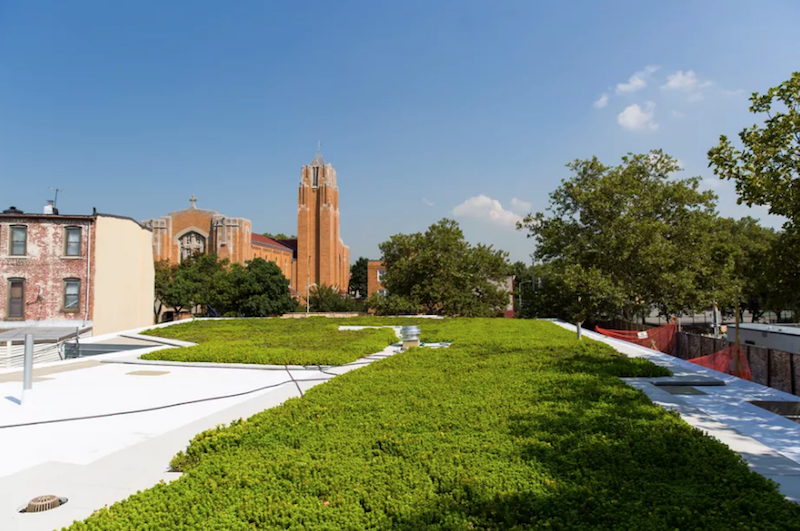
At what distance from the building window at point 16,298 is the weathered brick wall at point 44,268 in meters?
0.14

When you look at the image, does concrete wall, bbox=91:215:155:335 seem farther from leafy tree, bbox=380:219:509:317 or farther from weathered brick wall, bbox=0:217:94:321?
leafy tree, bbox=380:219:509:317

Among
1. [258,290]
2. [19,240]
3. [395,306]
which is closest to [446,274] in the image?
[395,306]

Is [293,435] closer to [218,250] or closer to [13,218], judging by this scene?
[13,218]

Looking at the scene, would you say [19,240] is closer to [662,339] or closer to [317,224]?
[662,339]

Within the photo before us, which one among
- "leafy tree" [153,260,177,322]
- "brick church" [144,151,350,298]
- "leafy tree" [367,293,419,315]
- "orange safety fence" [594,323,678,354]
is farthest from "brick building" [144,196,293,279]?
"orange safety fence" [594,323,678,354]

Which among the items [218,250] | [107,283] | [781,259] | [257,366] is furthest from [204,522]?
[218,250]

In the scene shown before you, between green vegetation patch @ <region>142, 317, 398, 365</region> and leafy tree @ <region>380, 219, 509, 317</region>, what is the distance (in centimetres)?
1166

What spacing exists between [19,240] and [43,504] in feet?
78.0

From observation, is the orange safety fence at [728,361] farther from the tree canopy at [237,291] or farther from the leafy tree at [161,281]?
the leafy tree at [161,281]

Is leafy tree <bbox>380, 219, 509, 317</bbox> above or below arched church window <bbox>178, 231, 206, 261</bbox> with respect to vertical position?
below

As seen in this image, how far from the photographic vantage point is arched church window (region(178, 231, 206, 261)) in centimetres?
6726

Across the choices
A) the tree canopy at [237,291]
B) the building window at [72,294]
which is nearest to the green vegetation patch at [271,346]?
the building window at [72,294]

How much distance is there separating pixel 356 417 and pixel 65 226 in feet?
74.4

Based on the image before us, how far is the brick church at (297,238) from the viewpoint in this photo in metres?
64.6
